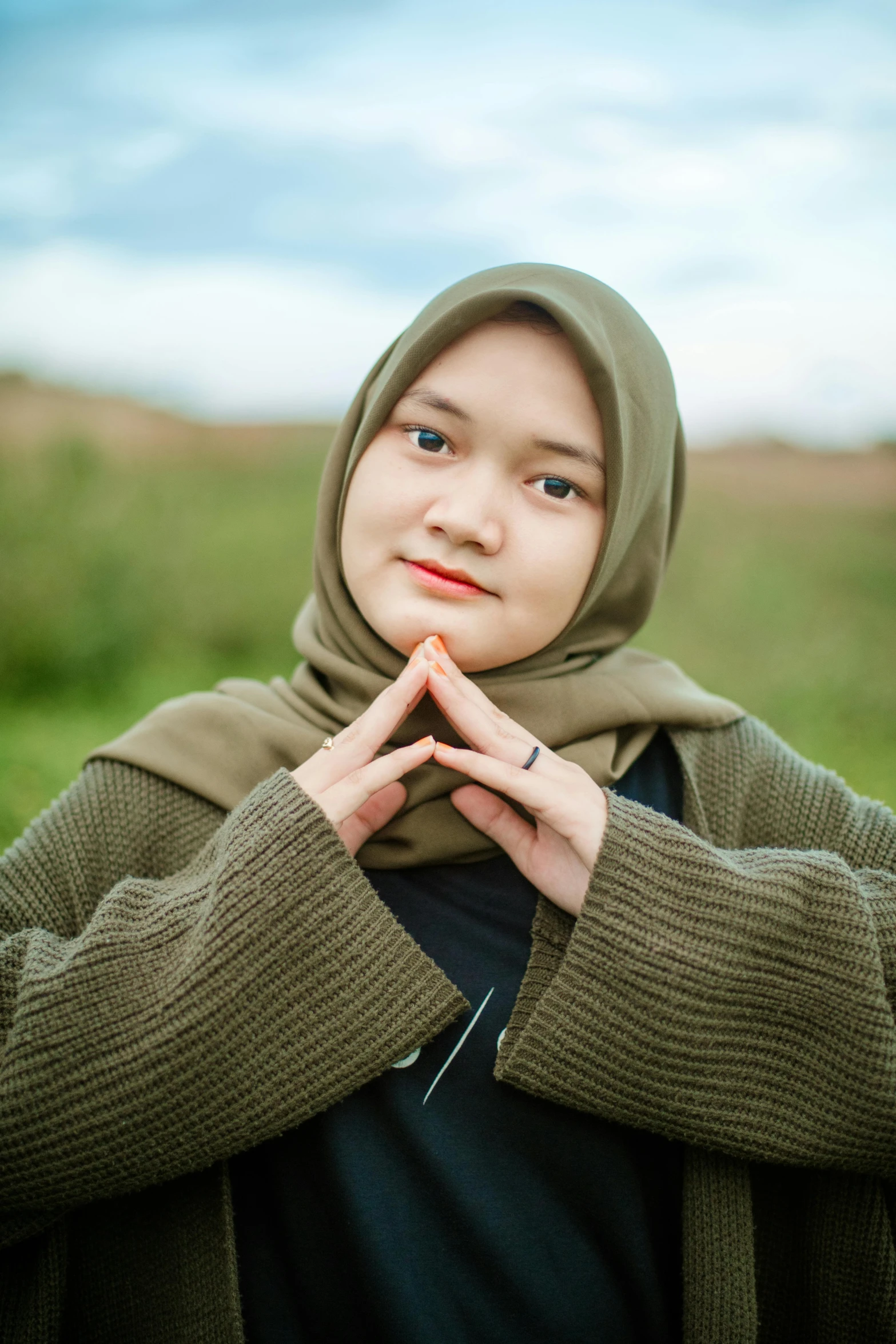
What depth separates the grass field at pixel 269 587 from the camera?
13.1 feet

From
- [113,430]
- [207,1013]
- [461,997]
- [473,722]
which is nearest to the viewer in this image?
[207,1013]

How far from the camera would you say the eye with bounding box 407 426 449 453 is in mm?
1514

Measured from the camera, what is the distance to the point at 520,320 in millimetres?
1487

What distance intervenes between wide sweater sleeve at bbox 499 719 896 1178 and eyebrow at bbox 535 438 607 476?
21.0 inches

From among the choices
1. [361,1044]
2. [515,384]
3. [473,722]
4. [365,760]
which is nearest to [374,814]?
[365,760]

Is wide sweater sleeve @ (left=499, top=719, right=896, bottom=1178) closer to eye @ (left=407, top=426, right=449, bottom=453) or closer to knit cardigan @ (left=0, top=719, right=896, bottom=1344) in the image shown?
knit cardigan @ (left=0, top=719, right=896, bottom=1344)

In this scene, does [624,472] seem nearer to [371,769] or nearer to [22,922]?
[371,769]

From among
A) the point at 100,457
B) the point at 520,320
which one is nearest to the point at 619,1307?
the point at 520,320

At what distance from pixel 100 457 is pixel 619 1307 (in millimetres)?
4350

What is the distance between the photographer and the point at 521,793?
1391mm

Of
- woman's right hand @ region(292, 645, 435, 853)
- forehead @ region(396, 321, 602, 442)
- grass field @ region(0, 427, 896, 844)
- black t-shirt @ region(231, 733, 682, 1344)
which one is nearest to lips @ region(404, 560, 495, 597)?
woman's right hand @ region(292, 645, 435, 853)

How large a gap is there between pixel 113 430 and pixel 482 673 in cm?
378

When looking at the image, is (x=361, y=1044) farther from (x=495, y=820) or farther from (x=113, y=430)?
(x=113, y=430)

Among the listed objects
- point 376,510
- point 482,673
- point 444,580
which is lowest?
point 482,673
